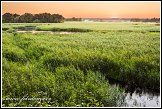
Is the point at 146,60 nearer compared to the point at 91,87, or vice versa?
the point at 91,87

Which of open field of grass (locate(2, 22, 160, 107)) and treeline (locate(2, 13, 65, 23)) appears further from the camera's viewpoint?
treeline (locate(2, 13, 65, 23))

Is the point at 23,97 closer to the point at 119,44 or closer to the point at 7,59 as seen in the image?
the point at 7,59

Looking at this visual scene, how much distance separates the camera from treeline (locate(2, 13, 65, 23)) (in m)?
12.2

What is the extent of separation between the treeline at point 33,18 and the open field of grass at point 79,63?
14.6 inches

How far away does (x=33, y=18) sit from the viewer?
44.1 ft

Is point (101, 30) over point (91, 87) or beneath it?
over

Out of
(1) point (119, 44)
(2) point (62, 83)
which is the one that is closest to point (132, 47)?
(1) point (119, 44)

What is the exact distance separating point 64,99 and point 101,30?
6.12 meters

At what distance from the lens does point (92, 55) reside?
11594 millimetres

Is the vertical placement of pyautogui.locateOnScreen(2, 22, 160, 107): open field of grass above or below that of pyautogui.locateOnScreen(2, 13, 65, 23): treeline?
below

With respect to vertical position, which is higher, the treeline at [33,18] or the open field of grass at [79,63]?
the treeline at [33,18]

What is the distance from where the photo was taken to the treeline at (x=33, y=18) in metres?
12.2

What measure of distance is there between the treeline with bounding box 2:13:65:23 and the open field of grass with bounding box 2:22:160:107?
1.22 feet

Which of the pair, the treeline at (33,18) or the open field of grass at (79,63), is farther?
the treeline at (33,18)
